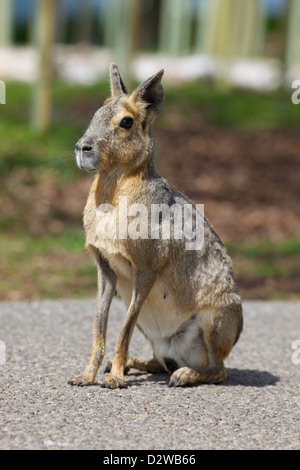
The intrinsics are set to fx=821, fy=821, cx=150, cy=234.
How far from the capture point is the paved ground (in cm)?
420

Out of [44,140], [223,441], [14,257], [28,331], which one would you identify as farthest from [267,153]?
[223,441]

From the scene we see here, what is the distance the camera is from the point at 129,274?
16.5ft

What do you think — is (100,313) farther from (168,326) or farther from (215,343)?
(215,343)

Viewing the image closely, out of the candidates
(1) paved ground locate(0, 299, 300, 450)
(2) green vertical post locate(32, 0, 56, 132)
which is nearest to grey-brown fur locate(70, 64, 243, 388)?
(1) paved ground locate(0, 299, 300, 450)

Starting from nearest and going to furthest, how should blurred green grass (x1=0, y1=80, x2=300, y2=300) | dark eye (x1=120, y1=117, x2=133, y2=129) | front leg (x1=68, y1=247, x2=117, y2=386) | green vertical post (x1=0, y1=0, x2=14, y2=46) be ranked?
1. dark eye (x1=120, y1=117, x2=133, y2=129)
2. front leg (x1=68, y1=247, x2=117, y2=386)
3. blurred green grass (x1=0, y1=80, x2=300, y2=300)
4. green vertical post (x1=0, y1=0, x2=14, y2=46)

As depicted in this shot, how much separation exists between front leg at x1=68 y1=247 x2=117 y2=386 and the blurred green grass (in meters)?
0.73

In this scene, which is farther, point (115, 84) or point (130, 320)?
point (115, 84)

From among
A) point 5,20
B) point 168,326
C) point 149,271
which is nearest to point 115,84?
point 149,271

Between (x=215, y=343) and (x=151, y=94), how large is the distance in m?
1.62

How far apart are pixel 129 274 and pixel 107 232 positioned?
0.31 m

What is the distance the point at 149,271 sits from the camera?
4949 millimetres

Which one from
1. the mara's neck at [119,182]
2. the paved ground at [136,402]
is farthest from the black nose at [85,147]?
the paved ground at [136,402]

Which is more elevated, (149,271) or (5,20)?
(5,20)

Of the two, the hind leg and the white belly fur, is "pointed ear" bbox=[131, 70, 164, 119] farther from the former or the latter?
the hind leg
